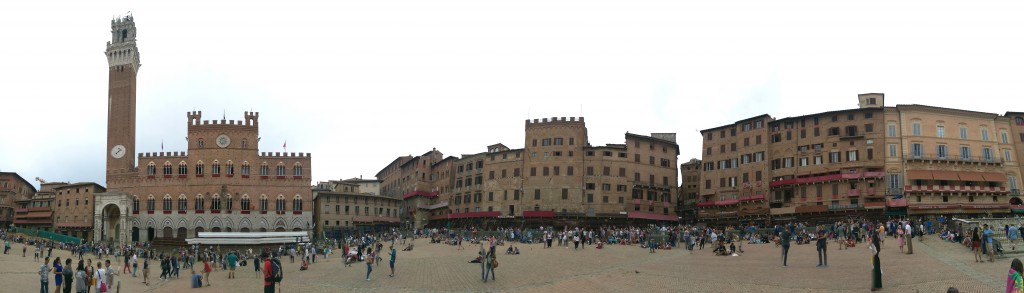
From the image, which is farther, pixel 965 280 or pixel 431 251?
pixel 431 251

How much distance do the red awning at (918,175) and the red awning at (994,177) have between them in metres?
6.38

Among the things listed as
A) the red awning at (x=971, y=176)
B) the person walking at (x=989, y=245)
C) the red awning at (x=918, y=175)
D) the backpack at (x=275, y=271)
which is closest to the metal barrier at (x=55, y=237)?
the backpack at (x=275, y=271)

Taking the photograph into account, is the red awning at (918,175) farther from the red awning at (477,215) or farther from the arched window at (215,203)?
the arched window at (215,203)

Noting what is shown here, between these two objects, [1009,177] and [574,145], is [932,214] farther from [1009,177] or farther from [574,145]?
[574,145]

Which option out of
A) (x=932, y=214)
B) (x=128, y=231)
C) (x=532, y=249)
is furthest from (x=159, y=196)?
(x=932, y=214)

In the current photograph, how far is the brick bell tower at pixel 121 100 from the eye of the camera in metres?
89.7

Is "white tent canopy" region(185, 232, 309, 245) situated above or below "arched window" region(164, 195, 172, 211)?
below

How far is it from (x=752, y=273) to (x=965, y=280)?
804 centimetres

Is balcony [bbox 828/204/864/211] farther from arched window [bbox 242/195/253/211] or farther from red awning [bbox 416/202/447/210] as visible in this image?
arched window [bbox 242/195/253/211]

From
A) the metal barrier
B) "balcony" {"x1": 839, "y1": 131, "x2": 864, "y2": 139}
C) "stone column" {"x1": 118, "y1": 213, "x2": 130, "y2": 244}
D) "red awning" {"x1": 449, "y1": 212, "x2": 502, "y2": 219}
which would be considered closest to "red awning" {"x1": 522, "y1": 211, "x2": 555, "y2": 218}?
"red awning" {"x1": 449, "y1": 212, "x2": 502, "y2": 219}

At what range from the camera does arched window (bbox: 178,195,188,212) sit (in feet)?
272

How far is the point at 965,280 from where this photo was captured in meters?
25.7

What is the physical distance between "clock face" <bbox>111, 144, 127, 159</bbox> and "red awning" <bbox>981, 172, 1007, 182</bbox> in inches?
3631

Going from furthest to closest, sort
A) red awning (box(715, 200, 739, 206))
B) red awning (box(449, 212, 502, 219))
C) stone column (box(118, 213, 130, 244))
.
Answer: red awning (box(449, 212, 502, 219)) → stone column (box(118, 213, 130, 244)) → red awning (box(715, 200, 739, 206))
